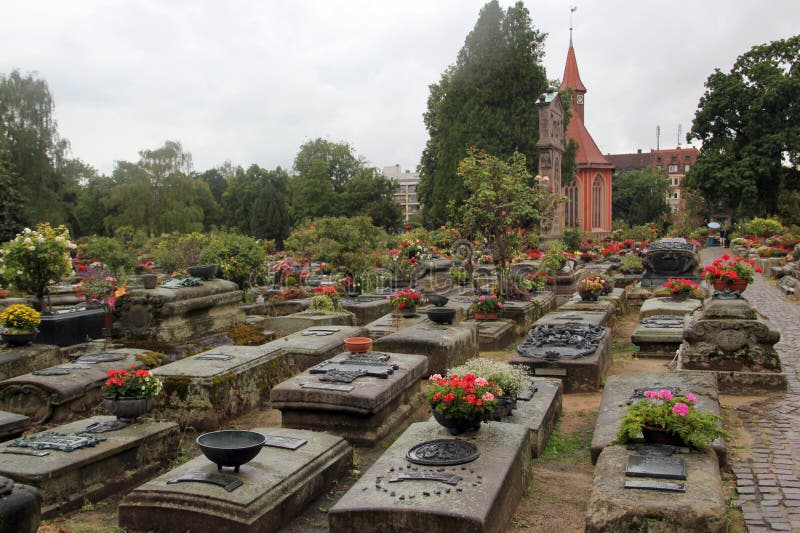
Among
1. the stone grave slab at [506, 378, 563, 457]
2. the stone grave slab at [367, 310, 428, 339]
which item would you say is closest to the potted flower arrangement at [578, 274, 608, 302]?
the stone grave slab at [367, 310, 428, 339]

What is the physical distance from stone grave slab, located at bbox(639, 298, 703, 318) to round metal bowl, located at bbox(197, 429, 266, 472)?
9.30m

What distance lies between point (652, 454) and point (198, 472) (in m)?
3.31

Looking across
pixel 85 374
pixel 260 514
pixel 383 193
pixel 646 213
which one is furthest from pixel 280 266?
pixel 646 213

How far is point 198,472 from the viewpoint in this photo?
4777 millimetres

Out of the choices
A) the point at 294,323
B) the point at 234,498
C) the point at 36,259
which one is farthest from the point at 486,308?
the point at 234,498

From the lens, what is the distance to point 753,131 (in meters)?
39.2

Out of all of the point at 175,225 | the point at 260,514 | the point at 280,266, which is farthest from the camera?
the point at 175,225

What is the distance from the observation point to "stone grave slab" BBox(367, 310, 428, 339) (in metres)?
11.5

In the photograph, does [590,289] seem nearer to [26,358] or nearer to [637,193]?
[26,358]

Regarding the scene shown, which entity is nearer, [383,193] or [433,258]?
[433,258]

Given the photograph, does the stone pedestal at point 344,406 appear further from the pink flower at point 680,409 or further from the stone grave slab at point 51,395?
the pink flower at point 680,409

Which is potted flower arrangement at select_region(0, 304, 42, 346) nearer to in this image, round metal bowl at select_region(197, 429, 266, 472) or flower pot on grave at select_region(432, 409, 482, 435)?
round metal bowl at select_region(197, 429, 266, 472)

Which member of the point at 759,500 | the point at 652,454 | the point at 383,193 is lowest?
the point at 759,500

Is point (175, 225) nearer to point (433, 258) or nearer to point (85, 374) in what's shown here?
point (433, 258)
